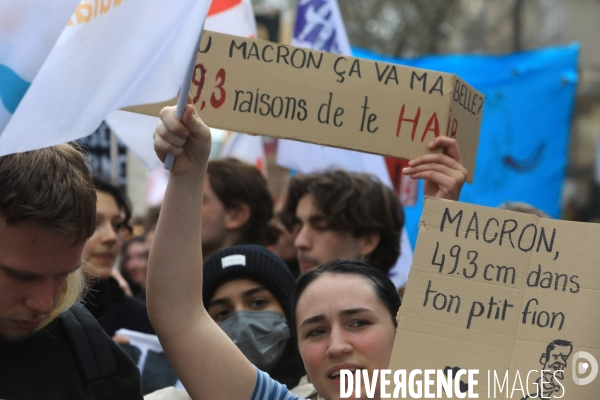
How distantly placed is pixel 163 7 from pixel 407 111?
96 centimetres

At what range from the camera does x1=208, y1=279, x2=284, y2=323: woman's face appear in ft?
10.3

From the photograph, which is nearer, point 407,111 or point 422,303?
point 422,303

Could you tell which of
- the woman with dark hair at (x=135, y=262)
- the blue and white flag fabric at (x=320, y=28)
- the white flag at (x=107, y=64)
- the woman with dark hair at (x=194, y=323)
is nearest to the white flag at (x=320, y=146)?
the blue and white flag fabric at (x=320, y=28)

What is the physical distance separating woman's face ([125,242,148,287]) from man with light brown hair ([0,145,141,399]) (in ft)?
11.8

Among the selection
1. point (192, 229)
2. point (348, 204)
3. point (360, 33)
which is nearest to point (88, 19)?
point (192, 229)

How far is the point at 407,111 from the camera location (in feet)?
8.66

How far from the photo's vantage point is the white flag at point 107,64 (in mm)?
1728

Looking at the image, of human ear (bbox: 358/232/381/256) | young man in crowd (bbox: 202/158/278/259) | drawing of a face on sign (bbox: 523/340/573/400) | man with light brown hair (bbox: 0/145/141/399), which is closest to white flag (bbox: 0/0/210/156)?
man with light brown hair (bbox: 0/145/141/399)

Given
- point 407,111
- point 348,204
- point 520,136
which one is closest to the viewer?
point 407,111

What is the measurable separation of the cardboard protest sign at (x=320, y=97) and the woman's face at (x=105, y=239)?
1236 mm

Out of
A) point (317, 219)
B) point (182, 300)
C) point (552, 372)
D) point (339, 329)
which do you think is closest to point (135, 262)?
point (317, 219)

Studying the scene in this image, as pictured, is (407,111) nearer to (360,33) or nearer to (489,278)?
(489,278)

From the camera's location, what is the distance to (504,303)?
76.0 inches

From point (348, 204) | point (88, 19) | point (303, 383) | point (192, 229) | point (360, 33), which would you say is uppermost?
point (360, 33)
